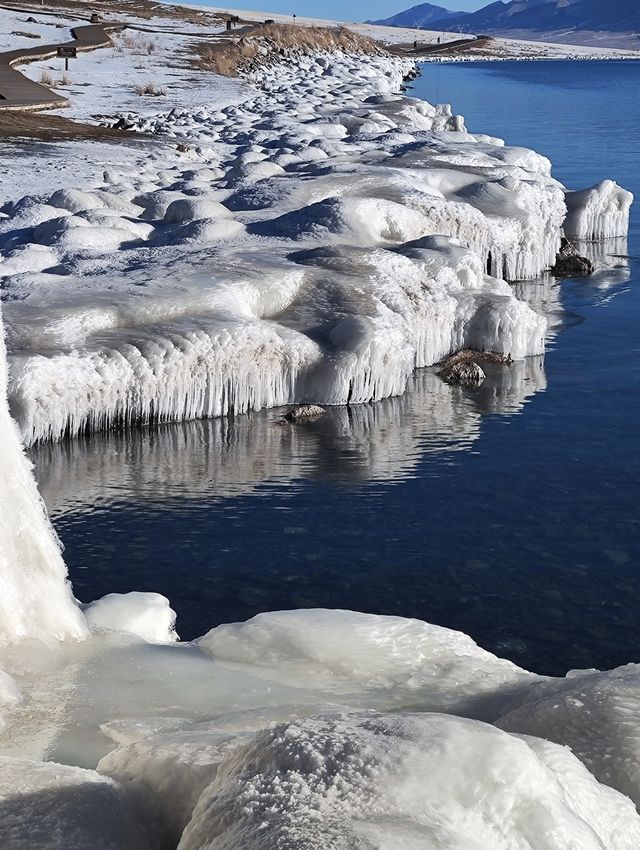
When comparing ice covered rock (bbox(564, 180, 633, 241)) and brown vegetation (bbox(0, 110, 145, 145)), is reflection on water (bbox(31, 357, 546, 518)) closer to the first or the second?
ice covered rock (bbox(564, 180, 633, 241))

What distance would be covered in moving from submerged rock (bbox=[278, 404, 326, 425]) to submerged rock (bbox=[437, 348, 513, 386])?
233 cm

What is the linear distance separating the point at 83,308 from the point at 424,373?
469 cm

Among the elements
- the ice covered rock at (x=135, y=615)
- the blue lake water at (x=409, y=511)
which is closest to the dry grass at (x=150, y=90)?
the blue lake water at (x=409, y=511)

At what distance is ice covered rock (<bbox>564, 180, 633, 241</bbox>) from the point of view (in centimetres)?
2461

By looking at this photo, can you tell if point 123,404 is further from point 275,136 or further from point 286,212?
point 275,136

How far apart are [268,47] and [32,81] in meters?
30.3

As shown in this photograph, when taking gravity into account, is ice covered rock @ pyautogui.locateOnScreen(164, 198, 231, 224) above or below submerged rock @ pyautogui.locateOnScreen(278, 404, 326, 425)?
above

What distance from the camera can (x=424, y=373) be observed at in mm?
15867

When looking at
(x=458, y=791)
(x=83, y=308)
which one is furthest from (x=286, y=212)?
(x=458, y=791)

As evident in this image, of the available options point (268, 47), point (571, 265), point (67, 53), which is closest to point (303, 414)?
point (571, 265)

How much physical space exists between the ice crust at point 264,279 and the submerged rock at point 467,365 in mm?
179

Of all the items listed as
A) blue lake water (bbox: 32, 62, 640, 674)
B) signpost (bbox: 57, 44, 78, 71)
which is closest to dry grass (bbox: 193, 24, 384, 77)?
signpost (bbox: 57, 44, 78, 71)

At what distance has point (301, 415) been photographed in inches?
550

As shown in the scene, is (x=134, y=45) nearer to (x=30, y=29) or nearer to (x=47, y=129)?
(x=30, y=29)
